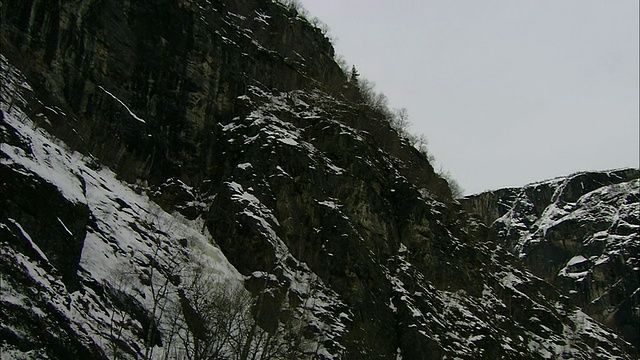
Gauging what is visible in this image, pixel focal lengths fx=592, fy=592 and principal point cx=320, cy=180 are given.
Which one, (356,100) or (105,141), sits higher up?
(356,100)

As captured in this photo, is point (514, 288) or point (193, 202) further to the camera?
point (514, 288)

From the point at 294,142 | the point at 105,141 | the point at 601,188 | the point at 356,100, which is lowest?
the point at 105,141

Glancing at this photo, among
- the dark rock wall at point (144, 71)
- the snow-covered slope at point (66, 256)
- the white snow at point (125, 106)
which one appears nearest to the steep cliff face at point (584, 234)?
the dark rock wall at point (144, 71)

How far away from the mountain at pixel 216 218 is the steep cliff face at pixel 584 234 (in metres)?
18.6

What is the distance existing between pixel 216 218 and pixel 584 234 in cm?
5571

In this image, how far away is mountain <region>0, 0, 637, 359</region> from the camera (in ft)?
57.2

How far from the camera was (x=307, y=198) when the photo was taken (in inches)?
1262

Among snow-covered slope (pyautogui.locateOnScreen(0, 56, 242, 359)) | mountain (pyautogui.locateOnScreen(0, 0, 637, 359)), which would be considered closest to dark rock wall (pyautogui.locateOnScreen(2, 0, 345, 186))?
mountain (pyautogui.locateOnScreen(0, 0, 637, 359))

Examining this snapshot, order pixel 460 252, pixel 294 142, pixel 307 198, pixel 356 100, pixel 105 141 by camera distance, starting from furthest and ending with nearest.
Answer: pixel 356 100 → pixel 460 252 → pixel 294 142 → pixel 307 198 → pixel 105 141

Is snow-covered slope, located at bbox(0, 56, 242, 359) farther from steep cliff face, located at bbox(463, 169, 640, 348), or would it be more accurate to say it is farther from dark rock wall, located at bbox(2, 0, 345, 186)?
steep cliff face, located at bbox(463, 169, 640, 348)

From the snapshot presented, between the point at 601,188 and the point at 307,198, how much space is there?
59.5 m

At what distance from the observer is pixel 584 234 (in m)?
70.8

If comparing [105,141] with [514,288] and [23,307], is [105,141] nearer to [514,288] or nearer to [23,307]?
[23,307]

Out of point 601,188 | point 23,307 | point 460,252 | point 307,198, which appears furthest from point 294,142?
point 601,188
